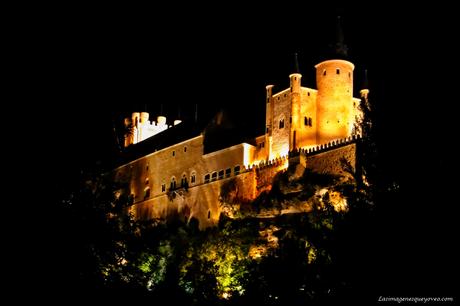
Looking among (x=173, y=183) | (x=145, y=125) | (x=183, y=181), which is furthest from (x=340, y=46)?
(x=145, y=125)

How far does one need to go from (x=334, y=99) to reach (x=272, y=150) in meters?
6.15

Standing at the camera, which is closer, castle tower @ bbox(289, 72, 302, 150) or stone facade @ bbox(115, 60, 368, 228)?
stone facade @ bbox(115, 60, 368, 228)

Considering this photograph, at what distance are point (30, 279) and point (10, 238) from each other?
894 mm

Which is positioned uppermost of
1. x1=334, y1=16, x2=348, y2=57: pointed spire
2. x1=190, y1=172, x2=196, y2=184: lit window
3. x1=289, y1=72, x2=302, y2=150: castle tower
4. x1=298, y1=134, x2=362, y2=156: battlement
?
x1=334, y1=16, x2=348, y2=57: pointed spire

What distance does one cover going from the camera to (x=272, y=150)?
51344 mm

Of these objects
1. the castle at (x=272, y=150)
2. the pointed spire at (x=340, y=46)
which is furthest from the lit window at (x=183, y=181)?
the pointed spire at (x=340, y=46)

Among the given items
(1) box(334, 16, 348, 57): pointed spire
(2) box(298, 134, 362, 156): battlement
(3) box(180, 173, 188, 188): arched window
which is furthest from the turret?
(3) box(180, 173, 188, 188): arched window

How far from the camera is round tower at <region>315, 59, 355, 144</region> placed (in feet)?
162

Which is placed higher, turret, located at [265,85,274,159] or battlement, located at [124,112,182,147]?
battlement, located at [124,112,182,147]

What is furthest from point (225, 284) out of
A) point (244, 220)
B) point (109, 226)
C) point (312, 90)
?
point (109, 226)

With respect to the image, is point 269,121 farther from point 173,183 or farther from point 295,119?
point 173,183

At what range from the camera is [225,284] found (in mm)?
40594

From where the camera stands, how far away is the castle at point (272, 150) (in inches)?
1922

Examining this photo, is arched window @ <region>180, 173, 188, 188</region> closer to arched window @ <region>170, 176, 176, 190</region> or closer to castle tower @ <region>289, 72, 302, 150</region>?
arched window @ <region>170, 176, 176, 190</region>
